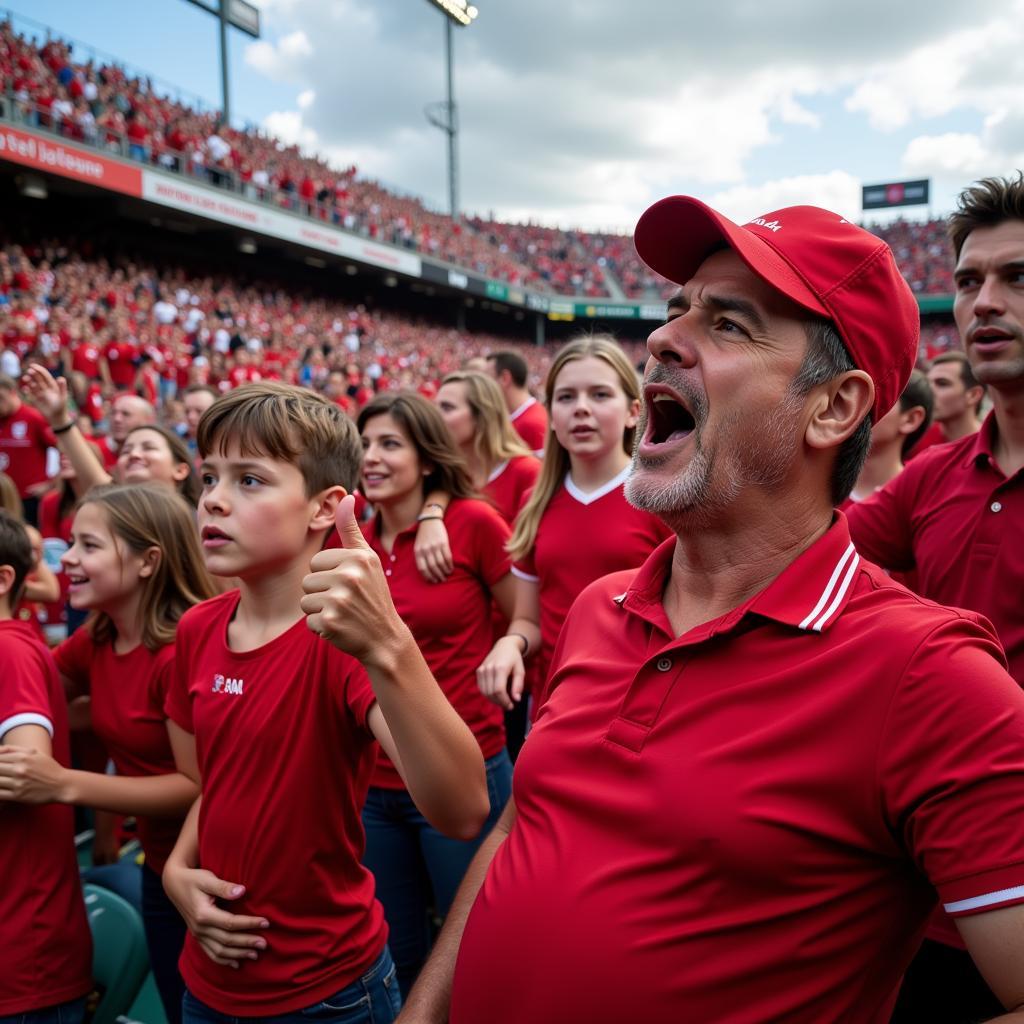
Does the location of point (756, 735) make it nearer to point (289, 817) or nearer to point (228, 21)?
point (289, 817)

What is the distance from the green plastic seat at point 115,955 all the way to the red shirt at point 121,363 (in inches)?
415

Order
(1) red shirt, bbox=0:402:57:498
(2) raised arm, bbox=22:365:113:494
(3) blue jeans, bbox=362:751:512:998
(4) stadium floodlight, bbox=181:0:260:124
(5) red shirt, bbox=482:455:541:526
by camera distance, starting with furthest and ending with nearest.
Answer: (4) stadium floodlight, bbox=181:0:260:124
(1) red shirt, bbox=0:402:57:498
(5) red shirt, bbox=482:455:541:526
(2) raised arm, bbox=22:365:113:494
(3) blue jeans, bbox=362:751:512:998

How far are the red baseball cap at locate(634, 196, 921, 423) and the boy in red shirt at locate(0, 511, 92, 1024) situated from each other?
1.99m

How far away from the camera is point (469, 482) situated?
11.1 ft

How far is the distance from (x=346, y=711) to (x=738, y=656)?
96cm

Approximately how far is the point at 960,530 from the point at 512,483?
2751 millimetres

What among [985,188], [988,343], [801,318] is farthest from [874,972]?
[985,188]

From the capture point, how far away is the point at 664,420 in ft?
5.03

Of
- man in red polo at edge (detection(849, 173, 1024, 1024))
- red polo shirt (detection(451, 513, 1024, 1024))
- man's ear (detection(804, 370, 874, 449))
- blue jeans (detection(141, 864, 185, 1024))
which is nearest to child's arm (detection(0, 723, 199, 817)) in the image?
blue jeans (detection(141, 864, 185, 1024))

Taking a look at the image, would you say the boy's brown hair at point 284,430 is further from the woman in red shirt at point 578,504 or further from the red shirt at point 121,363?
the red shirt at point 121,363

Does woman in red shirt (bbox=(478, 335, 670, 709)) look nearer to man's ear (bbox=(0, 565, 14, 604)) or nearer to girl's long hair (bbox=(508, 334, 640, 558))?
girl's long hair (bbox=(508, 334, 640, 558))

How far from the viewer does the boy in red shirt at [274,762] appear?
1.79 meters

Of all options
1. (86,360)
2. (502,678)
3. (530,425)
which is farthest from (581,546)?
(86,360)

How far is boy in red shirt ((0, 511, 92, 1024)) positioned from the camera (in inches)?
80.5
